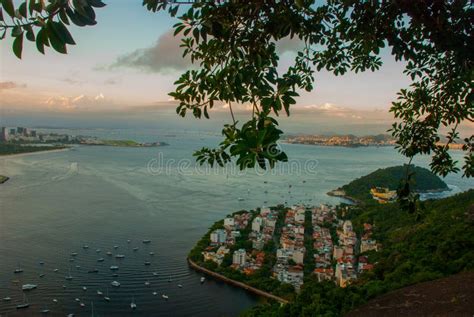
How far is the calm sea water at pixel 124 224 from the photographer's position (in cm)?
649

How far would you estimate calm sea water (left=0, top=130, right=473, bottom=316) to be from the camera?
649 cm

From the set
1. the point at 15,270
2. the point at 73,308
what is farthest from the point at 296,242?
the point at 15,270

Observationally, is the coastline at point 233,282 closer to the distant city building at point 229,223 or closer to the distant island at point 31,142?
the distant city building at point 229,223

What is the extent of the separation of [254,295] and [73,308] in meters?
2.96

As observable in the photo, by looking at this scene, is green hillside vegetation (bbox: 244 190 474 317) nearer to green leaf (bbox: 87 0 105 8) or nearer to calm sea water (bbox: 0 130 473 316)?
green leaf (bbox: 87 0 105 8)

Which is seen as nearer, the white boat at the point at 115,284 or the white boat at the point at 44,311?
the white boat at the point at 44,311

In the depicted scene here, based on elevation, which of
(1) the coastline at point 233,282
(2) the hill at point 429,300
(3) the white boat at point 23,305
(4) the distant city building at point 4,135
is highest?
(4) the distant city building at point 4,135

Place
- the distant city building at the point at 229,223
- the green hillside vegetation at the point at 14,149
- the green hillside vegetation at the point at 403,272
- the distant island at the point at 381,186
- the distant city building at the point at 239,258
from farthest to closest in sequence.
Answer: the green hillside vegetation at the point at 14,149, the distant island at the point at 381,186, the distant city building at the point at 229,223, the distant city building at the point at 239,258, the green hillside vegetation at the point at 403,272

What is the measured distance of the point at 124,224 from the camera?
10.5 metres

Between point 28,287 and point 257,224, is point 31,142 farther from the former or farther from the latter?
point 28,287

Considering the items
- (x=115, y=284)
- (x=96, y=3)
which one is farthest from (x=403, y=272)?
(x=115, y=284)

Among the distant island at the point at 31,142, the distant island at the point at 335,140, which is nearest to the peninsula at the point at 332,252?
the distant island at the point at 31,142

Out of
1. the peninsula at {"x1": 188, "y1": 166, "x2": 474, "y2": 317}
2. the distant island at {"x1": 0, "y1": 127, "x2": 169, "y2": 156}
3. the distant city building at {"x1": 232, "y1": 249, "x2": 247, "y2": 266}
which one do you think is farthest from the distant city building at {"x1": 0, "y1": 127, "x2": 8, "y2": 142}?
the distant city building at {"x1": 232, "y1": 249, "x2": 247, "y2": 266}

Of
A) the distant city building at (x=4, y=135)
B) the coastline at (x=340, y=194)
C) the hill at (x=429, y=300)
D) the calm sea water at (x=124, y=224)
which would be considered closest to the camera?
the hill at (x=429, y=300)
